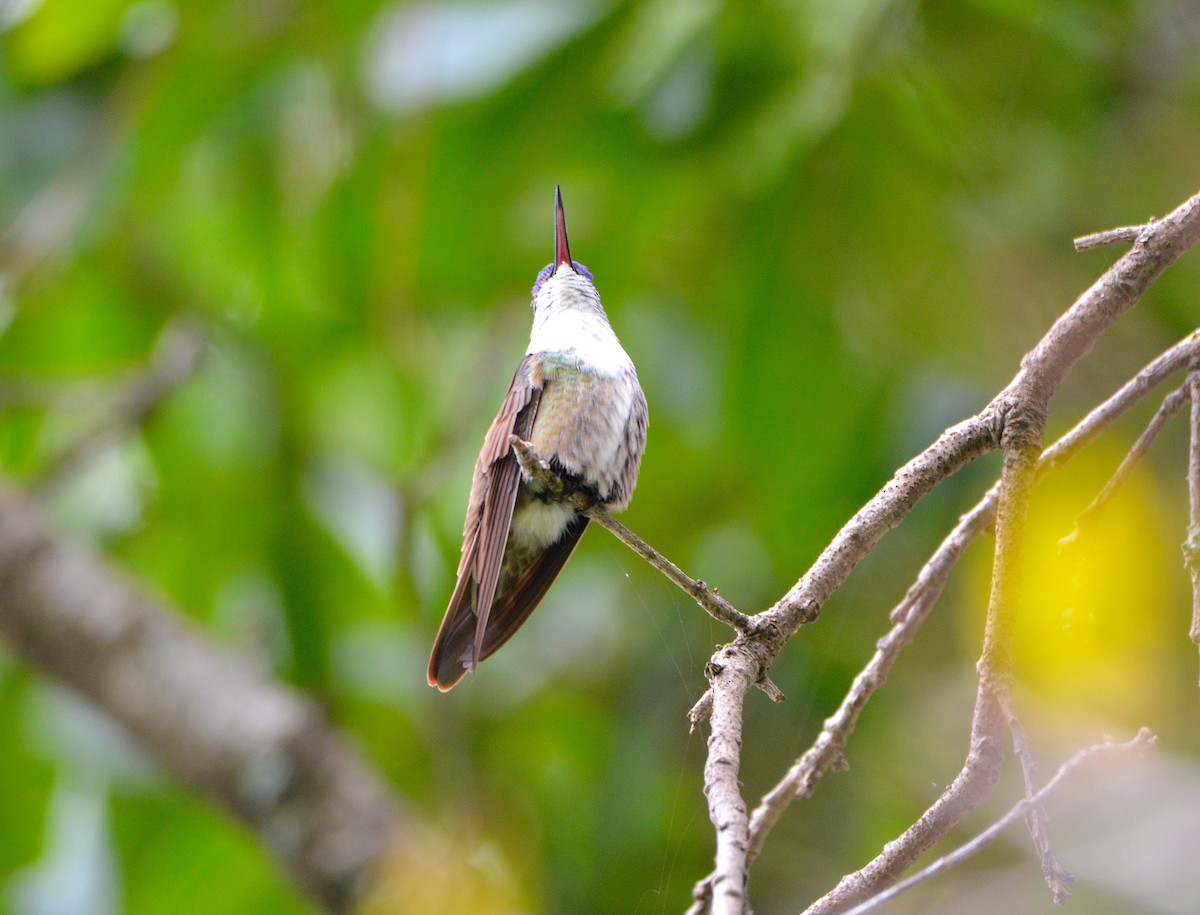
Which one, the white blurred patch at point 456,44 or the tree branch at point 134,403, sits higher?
the white blurred patch at point 456,44

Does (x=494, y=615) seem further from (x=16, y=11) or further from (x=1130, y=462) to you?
(x=16, y=11)

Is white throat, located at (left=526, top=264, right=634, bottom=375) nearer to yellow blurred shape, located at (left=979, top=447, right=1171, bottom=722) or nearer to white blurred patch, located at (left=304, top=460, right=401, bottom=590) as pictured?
yellow blurred shape, located at (left=979, top=447, right=1171, bottom=722)

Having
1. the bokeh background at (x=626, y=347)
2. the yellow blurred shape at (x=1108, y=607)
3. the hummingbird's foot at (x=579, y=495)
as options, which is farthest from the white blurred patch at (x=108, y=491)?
the yellow blurred shape at (x=1108, y=607)

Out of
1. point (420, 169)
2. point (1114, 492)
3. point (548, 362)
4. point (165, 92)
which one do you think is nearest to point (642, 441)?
point (548, 362)

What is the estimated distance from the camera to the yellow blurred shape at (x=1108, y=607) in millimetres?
2373

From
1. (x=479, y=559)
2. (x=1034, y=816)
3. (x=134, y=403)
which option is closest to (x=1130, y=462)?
(x=1034, y=816)

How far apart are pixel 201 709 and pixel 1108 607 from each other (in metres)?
3.14

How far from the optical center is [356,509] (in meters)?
5.34

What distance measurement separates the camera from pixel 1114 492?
1.56 m

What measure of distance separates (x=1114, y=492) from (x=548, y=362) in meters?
1.01

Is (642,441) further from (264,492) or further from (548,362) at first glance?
(264,492)

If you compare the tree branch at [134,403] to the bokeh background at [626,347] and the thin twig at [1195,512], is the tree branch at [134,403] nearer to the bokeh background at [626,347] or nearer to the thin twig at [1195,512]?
the bokeh background at [626,347]

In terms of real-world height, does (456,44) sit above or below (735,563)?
above

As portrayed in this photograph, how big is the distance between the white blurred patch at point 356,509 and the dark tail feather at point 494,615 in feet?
9.35
